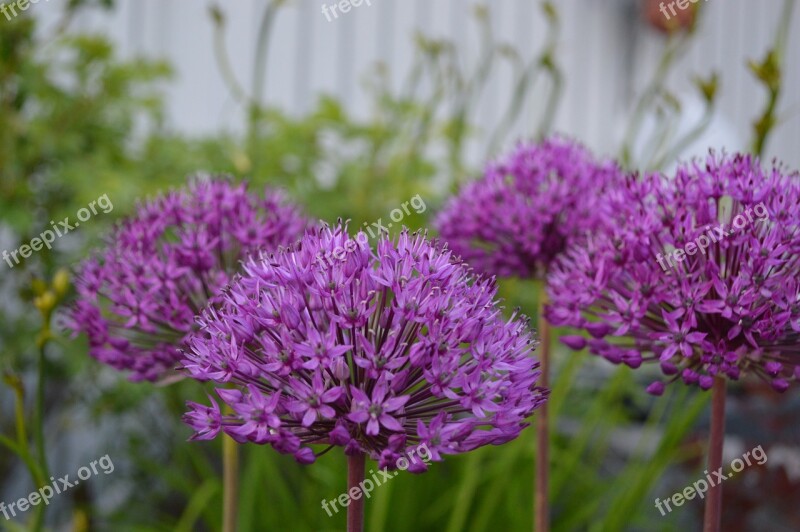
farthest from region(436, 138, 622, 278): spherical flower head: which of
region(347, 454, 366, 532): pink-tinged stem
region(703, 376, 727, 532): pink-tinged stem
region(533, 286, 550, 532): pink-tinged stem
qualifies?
region(347, 454, 366, 532): pink-tinged stem

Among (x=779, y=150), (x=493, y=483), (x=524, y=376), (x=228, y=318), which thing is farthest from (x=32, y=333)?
(x=779, y=150)

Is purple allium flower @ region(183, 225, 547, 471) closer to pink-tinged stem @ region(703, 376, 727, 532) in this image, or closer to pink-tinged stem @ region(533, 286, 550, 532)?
pink-tinged stem @ region(703, 376, 727, 532)

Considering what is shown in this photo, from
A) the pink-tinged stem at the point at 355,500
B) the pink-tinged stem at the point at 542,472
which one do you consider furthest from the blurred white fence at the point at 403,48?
the pink-tinged stem at the point at 355,500

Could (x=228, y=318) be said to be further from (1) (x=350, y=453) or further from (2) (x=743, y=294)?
(2) (x=743, y=294)

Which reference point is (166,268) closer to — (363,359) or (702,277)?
(363,359)

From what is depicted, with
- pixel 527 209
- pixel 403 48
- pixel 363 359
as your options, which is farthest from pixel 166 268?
pixel 403 48

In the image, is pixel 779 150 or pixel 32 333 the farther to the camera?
pixel 779 150
